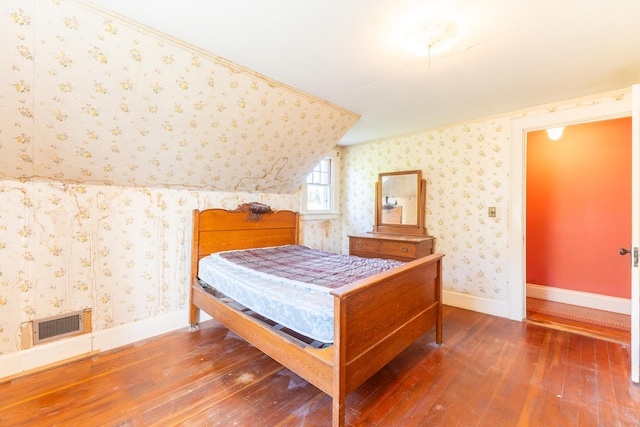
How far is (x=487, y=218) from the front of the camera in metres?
3.26

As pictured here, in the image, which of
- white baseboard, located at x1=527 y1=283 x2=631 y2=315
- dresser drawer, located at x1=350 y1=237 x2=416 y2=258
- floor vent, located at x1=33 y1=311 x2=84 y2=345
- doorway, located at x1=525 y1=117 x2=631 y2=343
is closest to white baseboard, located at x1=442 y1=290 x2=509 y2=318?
doorway, located at x1=525 y1=117 x2=631 y2=343

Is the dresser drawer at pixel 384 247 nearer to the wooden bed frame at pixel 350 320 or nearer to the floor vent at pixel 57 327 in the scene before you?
the wooden bed frame at pixel 350 320

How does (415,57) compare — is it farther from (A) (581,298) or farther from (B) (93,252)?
(A) (581,298)

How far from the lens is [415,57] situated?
2.01 m

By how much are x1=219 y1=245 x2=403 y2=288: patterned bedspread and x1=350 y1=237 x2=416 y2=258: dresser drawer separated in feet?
2.61

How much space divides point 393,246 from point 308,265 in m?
1.38

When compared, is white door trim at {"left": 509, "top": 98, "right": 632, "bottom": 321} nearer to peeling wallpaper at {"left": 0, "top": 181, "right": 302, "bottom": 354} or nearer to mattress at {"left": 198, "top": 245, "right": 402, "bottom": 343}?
mattress at {"left": 198, "top": 245, "right": 402, "bottom": 343}

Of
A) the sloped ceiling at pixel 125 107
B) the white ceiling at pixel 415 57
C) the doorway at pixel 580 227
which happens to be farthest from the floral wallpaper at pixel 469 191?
the sloped ceiling at pixel 125 107

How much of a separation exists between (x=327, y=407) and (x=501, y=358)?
1508 mm

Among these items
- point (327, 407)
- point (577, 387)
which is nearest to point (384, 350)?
point (327, 407)

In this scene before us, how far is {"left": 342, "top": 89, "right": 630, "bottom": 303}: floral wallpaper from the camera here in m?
3.13

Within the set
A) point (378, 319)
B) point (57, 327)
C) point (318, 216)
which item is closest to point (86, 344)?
point (57, 327)

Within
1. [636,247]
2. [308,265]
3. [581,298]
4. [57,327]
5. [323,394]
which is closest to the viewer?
[323,394]

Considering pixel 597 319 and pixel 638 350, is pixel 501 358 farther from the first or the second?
pixel 597 319
